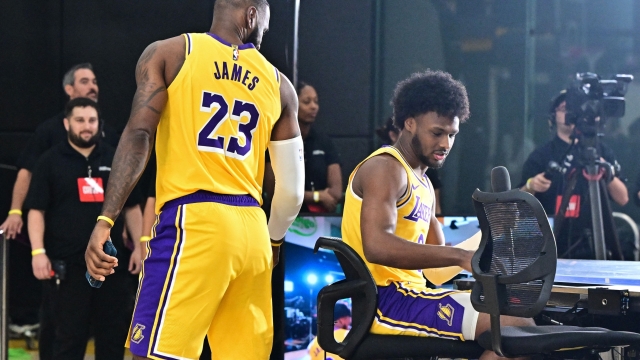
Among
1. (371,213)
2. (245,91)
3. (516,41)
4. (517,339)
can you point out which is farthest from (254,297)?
(516,41)

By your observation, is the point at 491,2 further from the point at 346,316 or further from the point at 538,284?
the point at 538,284

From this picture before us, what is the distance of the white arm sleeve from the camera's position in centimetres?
280

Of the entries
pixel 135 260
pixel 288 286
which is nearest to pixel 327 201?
pixel 288 286

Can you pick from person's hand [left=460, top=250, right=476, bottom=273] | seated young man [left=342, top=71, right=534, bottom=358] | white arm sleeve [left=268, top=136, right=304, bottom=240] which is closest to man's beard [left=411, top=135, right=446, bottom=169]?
seated young man [left=342, top=71, right=534, bottom=358]

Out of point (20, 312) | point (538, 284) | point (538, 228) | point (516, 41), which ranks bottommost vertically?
point (20, 312)

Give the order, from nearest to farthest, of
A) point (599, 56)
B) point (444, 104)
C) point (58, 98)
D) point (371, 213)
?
point (371, 213) → point (444, 104) → point (599, 56) → point (58, 98)

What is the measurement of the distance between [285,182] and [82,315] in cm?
198

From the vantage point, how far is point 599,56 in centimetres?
605

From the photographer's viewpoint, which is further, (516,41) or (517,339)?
(516,41)

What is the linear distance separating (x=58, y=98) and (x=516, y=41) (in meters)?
3.48

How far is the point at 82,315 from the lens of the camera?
14.2 ft

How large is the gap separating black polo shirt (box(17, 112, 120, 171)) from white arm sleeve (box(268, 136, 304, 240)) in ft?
7.52

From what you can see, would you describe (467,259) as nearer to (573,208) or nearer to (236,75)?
(236,75)

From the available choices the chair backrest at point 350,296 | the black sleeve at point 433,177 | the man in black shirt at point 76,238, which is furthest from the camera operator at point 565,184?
the chair backrest at point 350,296
